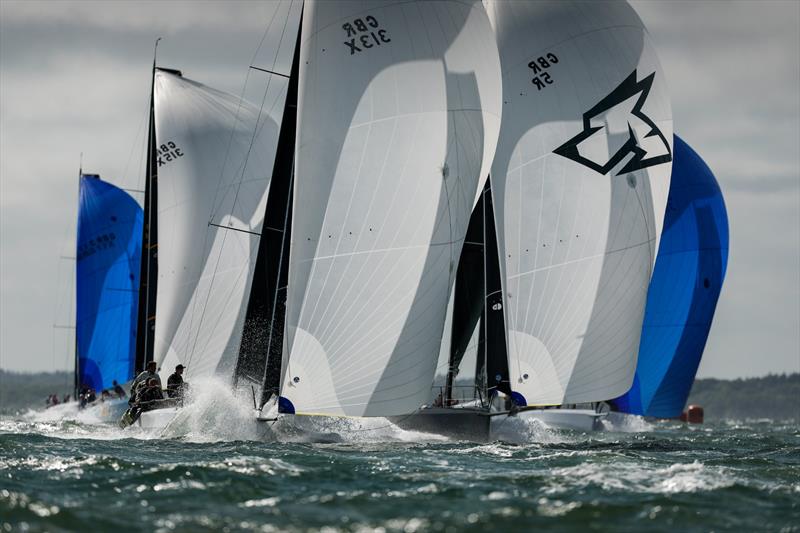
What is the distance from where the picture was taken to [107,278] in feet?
145

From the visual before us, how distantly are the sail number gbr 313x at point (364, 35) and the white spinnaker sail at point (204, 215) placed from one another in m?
11.4

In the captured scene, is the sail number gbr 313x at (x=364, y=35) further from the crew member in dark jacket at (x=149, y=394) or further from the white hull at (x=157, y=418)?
the crew member in dark jacket at (x=149, y=394)

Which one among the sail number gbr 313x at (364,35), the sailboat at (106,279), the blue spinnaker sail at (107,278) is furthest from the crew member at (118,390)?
the sail number gbr 313x at (364,35)

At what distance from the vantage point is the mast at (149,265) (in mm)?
33312

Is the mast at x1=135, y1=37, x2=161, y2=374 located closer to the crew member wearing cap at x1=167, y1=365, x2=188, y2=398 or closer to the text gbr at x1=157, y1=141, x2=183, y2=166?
the text gbr at x1=157, y1=141, x2=183, y2=166

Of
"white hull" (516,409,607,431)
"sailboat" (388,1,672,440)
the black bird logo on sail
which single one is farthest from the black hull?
"white hull" (516,409,607,431)

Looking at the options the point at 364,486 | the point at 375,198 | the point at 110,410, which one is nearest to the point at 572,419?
the point at 110,410

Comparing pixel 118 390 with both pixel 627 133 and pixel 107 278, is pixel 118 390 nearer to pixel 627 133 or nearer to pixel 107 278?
pixel 107 278

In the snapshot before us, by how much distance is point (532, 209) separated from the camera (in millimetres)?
23859

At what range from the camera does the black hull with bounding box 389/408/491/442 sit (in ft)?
73.6

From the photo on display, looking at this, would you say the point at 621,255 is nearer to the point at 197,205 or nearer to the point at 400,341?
the point at 400,341

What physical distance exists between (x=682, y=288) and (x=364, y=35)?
16.1 metres

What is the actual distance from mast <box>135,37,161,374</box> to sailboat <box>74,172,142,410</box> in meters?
10.0

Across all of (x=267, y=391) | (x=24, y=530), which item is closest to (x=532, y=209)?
(x=267, y=391)
